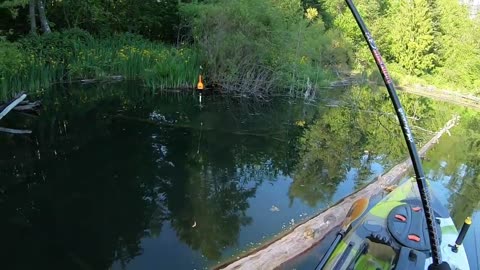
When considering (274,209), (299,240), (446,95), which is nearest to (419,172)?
(299,240)

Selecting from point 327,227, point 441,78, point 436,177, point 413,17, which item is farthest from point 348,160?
point 413,17

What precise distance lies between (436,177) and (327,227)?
428 cm

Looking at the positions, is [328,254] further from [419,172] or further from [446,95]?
[446,95]

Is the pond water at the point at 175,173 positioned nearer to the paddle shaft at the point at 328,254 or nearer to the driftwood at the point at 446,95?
the paddle shaft at the point at 328,254

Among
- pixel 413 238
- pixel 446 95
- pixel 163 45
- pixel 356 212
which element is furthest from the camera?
pixel 446 95

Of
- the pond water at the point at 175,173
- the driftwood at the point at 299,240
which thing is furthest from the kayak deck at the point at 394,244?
the pond water at the point at 175,173

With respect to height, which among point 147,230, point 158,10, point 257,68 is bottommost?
point 147,230

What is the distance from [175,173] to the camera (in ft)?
24.8

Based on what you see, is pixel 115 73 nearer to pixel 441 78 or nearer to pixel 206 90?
pixel 206 90

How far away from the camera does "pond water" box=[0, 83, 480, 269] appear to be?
5.27 metres

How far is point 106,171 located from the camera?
7309mm

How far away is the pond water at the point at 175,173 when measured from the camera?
5.27 m

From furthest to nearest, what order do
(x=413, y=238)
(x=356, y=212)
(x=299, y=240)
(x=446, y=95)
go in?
(x=446, y=95), (x=299, y=240), (x=356, y=212), (x=413, y=238)

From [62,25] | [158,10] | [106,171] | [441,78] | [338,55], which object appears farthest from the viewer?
[441,78]
